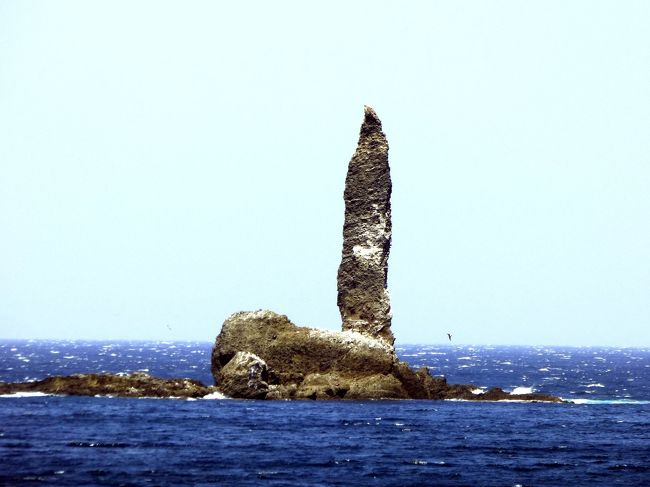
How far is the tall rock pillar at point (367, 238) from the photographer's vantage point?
68.8m

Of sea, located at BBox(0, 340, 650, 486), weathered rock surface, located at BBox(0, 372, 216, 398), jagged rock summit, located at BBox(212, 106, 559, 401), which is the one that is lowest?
sea, located at BBox(0, 340, 650, 486)

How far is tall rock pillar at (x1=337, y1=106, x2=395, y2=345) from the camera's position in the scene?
68750 mm

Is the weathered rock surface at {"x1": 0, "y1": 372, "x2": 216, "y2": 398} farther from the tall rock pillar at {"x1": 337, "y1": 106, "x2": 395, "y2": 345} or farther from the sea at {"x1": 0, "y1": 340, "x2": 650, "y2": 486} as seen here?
the tall rock pillar at {"x1": 337, "y1": 106, "x2": 395, "y2": 345}

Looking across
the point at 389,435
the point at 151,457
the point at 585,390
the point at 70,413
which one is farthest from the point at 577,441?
the point at 585,390

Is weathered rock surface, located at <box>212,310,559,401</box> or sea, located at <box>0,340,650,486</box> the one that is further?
weathered rock surface, located at <box>212,310,559,401</box>

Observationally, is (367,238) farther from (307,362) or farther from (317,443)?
(317,443)

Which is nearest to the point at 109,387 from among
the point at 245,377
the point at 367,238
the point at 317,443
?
the point at 245,377

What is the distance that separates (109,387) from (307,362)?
38.6 ft

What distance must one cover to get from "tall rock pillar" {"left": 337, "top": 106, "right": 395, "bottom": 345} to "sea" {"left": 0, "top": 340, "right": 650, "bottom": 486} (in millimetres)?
6657

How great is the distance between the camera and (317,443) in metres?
46.6

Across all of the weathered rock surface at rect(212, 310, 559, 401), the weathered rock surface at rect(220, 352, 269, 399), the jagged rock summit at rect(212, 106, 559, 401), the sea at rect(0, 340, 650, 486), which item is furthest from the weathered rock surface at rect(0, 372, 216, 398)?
the jagged rock summit at rect(212, 106, 559, 401)

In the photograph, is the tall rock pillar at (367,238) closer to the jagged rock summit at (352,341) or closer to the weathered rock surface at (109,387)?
the jagged rock summit at (352,341)

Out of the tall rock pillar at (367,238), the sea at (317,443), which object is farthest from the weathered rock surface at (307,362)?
the tall rock pillar at (367,238)

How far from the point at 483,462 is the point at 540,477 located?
12.3 ft
